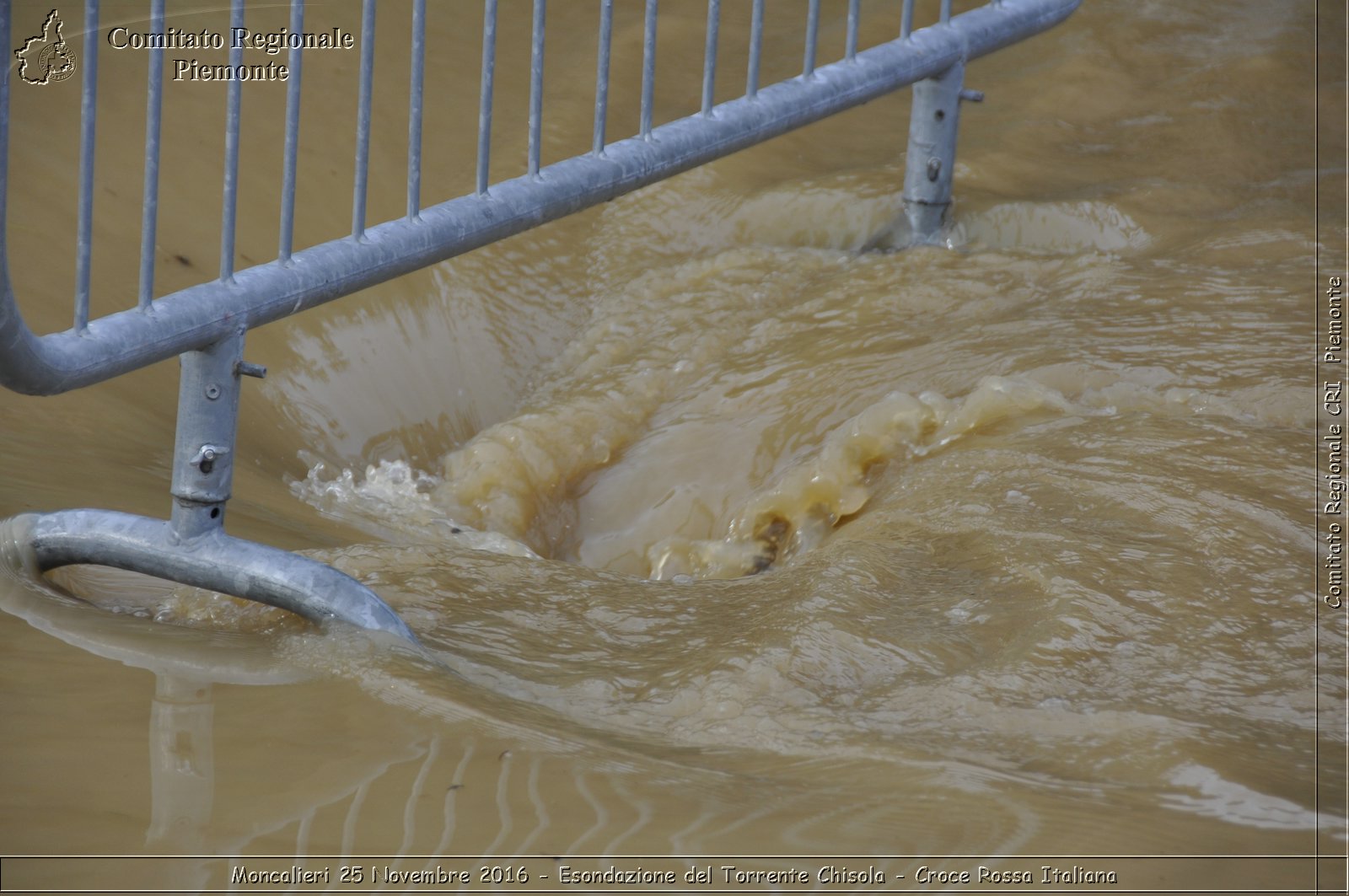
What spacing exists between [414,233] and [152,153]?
17.2 inches

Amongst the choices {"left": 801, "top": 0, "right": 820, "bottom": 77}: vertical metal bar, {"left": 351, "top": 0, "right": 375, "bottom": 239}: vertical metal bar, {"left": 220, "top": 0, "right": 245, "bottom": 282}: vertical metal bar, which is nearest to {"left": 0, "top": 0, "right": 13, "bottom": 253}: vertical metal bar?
{"left": 220, "top": 0, "right": 245, "bottom": 282}: vertical metal bar

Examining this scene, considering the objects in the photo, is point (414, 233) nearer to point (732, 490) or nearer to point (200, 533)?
point (200, 533)

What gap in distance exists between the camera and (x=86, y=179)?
1.72 metres

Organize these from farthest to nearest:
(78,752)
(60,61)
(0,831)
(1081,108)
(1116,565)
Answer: (1081,108)
(60,61)
(1116,565)
(78,752)
(0,831)

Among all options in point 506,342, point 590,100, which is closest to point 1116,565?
point 506,342

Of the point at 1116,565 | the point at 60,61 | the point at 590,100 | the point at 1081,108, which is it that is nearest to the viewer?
the point at 1116,565

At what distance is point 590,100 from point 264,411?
1696 mm

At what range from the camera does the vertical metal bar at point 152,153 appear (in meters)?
1.73

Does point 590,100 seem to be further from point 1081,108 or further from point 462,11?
point 1081,108

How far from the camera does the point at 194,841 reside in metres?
1.35

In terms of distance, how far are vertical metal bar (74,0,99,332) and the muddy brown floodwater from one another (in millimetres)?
438

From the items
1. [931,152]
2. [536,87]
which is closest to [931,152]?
[931,152]

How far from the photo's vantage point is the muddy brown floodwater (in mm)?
1475

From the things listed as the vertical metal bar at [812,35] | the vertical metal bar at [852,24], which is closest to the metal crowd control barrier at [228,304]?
the vertical metal bar at [812,35]
